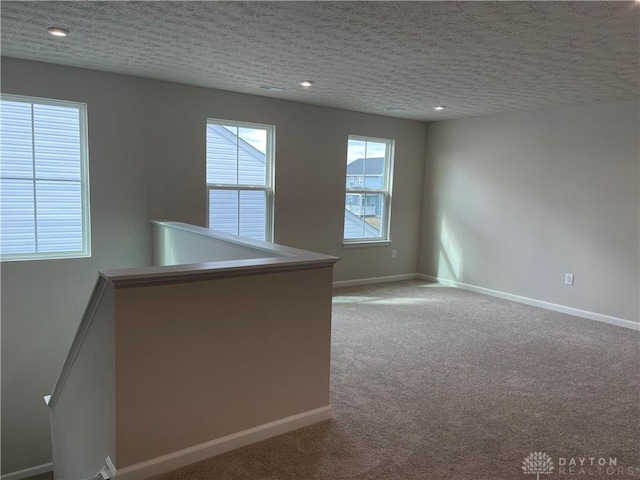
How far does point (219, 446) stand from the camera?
6.86 ft

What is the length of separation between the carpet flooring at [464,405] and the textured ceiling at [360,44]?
7.36 feet

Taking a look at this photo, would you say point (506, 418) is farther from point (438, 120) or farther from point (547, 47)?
point (438, 120)

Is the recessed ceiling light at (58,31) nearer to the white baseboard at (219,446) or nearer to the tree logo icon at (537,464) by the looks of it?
the white baseboard at (219,446)

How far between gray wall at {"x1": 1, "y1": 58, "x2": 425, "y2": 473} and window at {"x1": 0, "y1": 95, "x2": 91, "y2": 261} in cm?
10

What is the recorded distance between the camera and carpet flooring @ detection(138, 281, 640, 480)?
2109mm

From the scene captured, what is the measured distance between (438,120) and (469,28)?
373 cm

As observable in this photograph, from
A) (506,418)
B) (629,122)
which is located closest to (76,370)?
(506,418)

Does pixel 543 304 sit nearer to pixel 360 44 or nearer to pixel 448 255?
pixel 448 255

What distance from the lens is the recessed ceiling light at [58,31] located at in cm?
293

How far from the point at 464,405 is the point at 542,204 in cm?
328

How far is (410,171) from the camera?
648 cm

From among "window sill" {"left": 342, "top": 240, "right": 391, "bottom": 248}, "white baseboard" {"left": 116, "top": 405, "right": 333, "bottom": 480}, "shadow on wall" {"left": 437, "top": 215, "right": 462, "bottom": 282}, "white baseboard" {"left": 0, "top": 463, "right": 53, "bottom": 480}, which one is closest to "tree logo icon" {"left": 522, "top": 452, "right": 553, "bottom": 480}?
"white baseboard" {"left": 116, "top": 405, "right": 333, "bottom": 480}

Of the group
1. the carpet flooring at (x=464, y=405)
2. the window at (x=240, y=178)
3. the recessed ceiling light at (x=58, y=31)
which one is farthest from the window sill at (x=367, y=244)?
the recessed ceiling light at (x=58, y=31)

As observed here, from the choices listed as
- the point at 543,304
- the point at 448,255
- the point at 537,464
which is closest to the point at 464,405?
the point at 537,464
